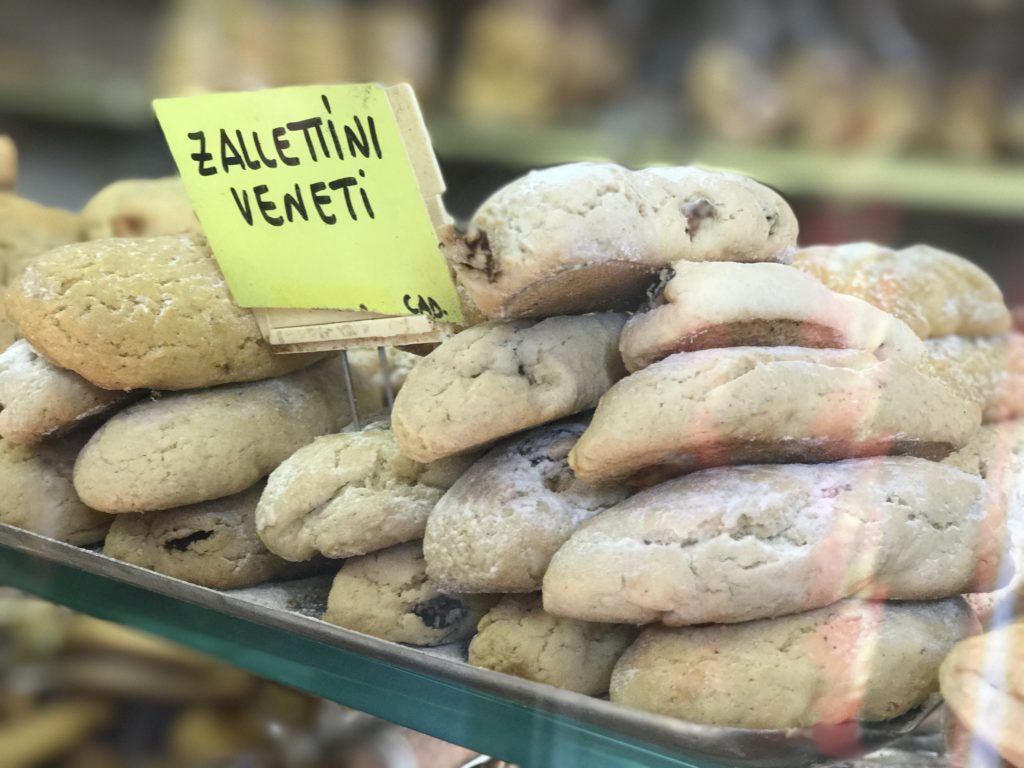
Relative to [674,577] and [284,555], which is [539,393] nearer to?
[674,577]

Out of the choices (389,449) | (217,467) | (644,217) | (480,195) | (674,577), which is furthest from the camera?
(480,195)

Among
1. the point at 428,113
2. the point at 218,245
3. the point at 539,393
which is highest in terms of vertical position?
the point at 428,113

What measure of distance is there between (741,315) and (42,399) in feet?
2.87

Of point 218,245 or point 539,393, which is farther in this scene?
point 218,245

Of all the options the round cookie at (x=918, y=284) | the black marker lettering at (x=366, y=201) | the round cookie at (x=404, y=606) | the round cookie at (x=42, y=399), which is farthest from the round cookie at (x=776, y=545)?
the round cookie at (x=42, y=399)

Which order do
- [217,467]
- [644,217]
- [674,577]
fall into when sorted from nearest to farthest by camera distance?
[674,577] → [644,217] → [217,467]

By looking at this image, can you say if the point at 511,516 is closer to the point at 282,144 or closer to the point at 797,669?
the point at 797,669

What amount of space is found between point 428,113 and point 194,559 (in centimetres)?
69

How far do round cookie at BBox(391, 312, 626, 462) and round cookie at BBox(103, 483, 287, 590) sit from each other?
356mm

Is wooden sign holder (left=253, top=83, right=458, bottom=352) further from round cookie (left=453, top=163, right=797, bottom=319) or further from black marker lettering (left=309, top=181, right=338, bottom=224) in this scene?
round cookie (left=453, top=163, right=797, bottom=319)

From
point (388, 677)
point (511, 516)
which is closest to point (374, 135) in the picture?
point (511, 516)

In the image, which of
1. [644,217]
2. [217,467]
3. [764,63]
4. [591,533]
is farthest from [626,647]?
[764,63]

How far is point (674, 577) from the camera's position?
854 mm

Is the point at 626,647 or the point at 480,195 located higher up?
the point at 480,195
